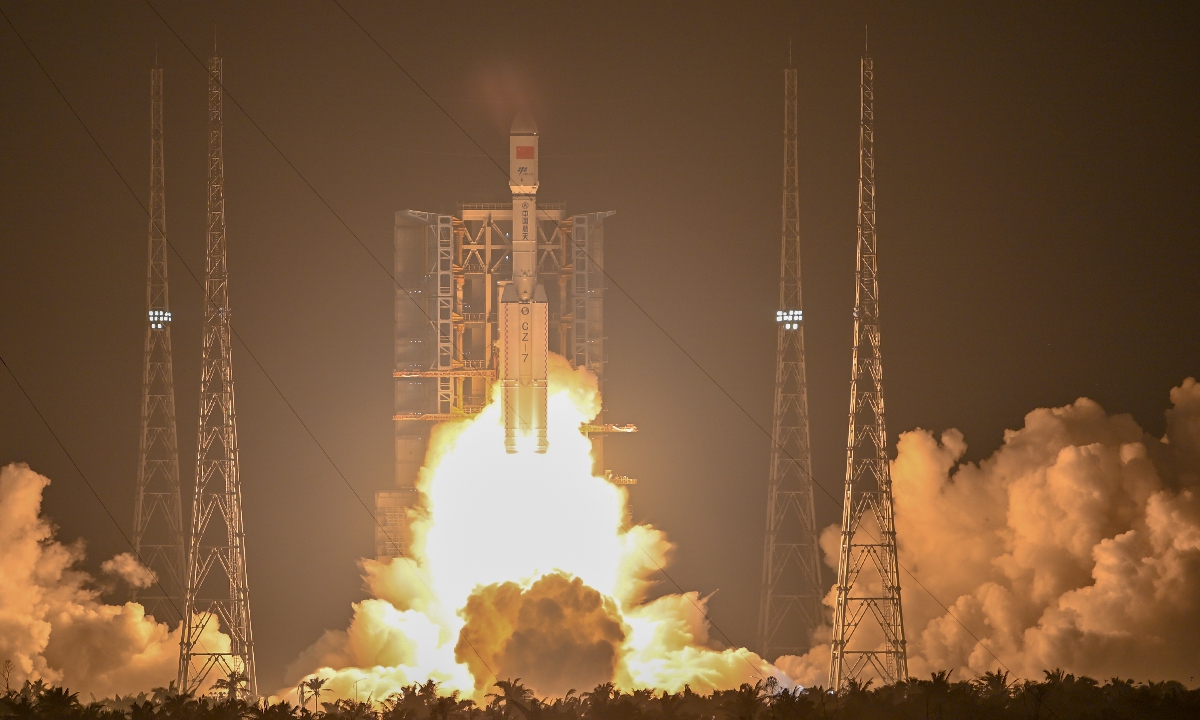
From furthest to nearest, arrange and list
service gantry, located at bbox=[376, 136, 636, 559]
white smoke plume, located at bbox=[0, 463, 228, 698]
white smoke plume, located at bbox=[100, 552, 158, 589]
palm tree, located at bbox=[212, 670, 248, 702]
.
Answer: service gantry, located at bbox=[376, 136, 636, 559] → white smoke plume, located at bbox=[100, 552, 158, 589] → white smoke plume, located at bbox=[0, 463, 228, 698] → palm tree, located at bbox=[212, 670, 248, 702]

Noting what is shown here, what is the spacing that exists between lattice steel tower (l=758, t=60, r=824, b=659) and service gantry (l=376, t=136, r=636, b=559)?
5.43m

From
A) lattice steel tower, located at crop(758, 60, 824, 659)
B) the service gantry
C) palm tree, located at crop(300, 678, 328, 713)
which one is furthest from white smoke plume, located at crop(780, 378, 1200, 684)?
palm tree, located at crop(300, 678, 328, 713)

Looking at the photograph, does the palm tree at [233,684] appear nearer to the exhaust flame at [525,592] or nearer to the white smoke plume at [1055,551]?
the exhaust flame at [525,592]

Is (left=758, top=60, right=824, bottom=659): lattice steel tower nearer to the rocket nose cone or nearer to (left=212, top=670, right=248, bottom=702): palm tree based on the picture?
the rocket nose cone

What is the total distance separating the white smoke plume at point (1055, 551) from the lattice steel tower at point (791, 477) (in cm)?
181

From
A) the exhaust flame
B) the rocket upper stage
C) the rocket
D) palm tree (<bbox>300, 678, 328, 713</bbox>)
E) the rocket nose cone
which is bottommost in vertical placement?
palm tree (<bbox>300, 678, 328, 713</bbox>)

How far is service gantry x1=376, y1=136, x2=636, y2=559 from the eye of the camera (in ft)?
162

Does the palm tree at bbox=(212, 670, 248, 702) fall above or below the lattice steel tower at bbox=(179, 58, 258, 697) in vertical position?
below

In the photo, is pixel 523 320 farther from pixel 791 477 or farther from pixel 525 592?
pixel 791 477

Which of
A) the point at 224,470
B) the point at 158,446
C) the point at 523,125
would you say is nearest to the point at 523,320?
the point at 523,125

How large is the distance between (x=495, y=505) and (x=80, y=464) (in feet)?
49.6

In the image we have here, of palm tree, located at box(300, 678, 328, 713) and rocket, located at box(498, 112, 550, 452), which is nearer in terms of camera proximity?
palm tree, located at box(300, 678, 328, 713)

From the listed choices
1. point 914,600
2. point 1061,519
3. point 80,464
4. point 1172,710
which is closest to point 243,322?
point 80,464

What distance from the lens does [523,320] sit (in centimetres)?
4434
